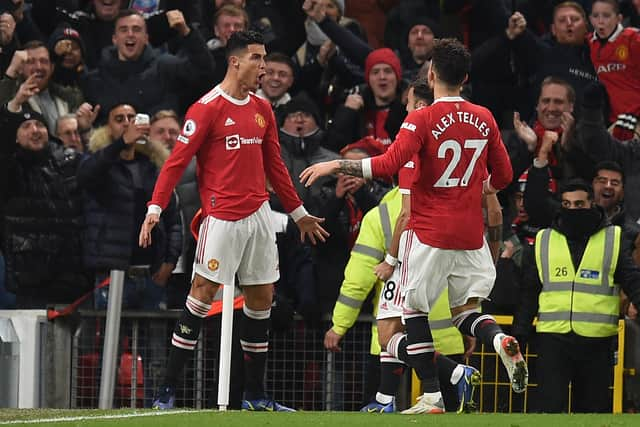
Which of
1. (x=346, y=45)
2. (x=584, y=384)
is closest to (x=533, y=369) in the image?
(x=584, y=384)

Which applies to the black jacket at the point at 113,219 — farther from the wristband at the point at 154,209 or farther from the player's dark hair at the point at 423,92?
the player's dark hair at the point at 423,92

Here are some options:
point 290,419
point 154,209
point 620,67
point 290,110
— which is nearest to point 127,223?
point 290,110

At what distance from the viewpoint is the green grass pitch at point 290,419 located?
26.3 ft

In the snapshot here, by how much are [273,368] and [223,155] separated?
2.38 m

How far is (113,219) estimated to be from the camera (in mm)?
12430

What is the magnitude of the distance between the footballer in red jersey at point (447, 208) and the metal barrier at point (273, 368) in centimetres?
201

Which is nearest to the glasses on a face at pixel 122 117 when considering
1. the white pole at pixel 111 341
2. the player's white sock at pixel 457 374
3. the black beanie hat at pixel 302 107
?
the black beanie hat at pixel 302 107

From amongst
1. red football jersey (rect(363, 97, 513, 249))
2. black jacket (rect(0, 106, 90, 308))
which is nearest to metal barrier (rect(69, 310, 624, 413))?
black jacket (rect(0, 106, 90, 308))

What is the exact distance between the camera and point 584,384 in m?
11.1

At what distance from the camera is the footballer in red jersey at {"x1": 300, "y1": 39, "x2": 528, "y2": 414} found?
9016 mm

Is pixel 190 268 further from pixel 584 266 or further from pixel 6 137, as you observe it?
pixel 584 266

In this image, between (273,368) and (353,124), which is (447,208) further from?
(353,124)

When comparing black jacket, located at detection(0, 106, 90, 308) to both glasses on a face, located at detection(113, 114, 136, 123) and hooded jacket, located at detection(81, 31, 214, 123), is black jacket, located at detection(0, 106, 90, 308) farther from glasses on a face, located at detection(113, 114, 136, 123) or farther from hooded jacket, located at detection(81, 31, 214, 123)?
hooded jacket, located at detection(81, 31, 214, 123)

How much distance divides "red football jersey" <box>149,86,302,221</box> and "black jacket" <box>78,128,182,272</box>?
8.19 feet
